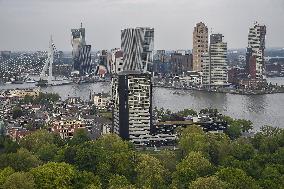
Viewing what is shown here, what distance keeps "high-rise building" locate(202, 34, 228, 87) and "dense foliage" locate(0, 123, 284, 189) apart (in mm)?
11732

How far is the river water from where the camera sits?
1227 centimetres

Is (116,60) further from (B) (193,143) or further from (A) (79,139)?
(B) (193,143)

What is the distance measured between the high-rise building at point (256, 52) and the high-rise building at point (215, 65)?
138cm

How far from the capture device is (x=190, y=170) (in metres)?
6.12

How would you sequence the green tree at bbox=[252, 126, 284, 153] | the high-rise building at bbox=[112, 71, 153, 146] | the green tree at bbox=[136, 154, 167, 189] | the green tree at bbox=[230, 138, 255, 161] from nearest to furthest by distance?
the green tree at bbox=[136, 154, 167, 189] < the green tree at bbox=[230, 138, 255, 161] < the green tree at bbox=[252, 126, 284, 153] < the high-rise building at bbox=[112, 71, 153, 146]

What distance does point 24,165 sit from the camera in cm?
650

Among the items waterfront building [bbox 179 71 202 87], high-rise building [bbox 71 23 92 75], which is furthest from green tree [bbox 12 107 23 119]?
high-rise building [bbox 71 23 92 75]

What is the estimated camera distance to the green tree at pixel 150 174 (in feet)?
19.8

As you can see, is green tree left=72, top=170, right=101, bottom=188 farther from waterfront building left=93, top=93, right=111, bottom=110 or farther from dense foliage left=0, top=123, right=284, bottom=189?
waterfront building left=93, top=93, right=111, bottom=110

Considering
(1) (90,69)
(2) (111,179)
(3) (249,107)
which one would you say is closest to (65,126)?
(2) (111,179)

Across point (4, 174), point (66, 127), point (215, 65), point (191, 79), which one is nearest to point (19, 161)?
point (4, 174)

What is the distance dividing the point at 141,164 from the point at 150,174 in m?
0.34

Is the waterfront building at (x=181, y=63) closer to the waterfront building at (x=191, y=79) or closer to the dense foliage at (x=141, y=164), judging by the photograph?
the waterfront building at (x=191, y=79)

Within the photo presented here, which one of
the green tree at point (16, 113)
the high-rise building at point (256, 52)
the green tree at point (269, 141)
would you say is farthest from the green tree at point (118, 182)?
the high-rise building at point (256, 52)
